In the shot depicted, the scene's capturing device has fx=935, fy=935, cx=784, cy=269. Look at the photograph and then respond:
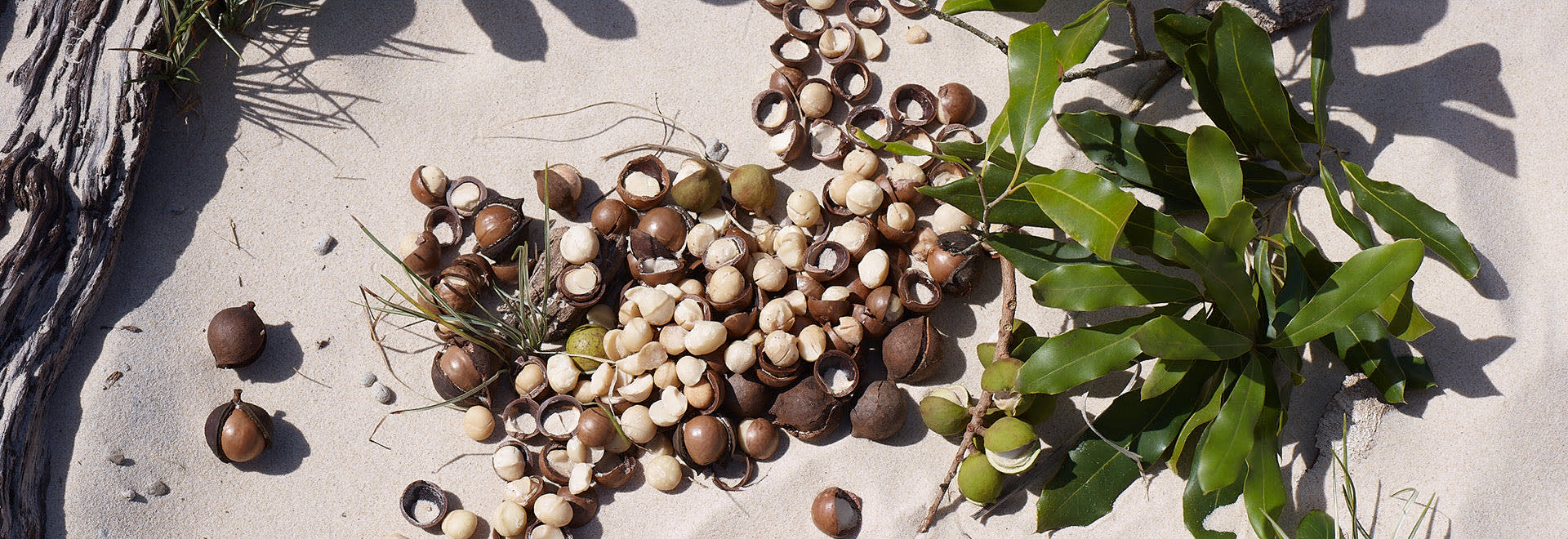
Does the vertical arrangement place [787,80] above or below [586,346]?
above

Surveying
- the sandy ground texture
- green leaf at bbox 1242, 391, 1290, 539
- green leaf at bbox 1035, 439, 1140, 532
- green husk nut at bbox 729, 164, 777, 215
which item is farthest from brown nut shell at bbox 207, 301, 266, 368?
green leaf at bbox 1242, 391, 1290, 539

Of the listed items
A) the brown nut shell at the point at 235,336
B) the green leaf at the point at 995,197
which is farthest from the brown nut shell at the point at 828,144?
the brown nut shell at the point at 235,336

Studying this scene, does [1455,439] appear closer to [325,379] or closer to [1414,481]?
[1414,481]

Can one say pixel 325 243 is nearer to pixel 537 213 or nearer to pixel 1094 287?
pixel 537 213

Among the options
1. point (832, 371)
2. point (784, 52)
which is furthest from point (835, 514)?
point (784, 52)

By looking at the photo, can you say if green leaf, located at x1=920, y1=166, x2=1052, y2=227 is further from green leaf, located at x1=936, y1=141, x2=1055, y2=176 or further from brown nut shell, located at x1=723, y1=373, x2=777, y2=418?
brown nut shell, located at x1=723, y1=373, x2=777, y2=418

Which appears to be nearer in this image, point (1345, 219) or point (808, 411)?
point (1345, 219)
